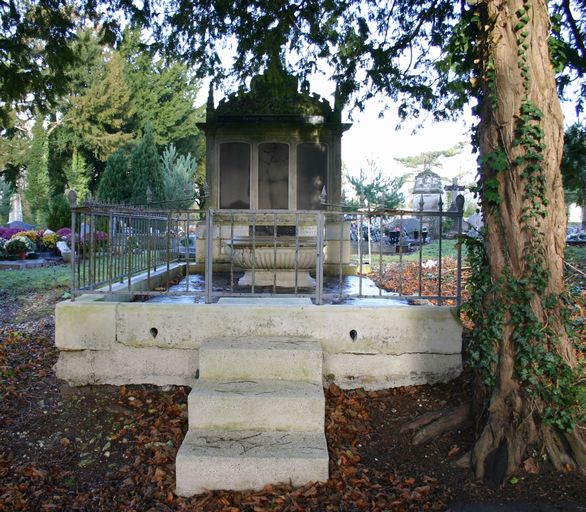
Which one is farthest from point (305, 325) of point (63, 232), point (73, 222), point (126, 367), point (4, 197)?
point (4, 197)

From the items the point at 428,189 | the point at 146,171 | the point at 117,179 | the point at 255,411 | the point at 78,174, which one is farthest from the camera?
the point at 78,174

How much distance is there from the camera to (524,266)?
10.7 ft

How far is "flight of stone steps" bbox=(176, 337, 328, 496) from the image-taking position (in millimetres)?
3137

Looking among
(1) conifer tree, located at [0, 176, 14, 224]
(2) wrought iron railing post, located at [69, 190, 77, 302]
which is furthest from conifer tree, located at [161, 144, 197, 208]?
(2) wrought iron railing post, located at [69, 190, 77, 302]

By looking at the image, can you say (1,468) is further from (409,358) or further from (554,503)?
(554,503)

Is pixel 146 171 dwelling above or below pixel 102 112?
below

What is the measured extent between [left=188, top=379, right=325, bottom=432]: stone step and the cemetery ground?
332mm

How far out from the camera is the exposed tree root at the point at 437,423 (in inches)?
144

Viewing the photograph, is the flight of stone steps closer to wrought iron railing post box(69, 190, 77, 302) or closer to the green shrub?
wrought iron railing post box(69, 190, 77, 302)

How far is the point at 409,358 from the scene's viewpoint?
4.42 m

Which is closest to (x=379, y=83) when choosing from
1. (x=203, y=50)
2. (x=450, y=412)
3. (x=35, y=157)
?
(x=203, y=50)

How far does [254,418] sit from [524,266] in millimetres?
2081

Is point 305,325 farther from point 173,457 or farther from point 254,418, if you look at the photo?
point 173,457

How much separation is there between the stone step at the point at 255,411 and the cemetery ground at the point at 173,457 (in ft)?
1.09
